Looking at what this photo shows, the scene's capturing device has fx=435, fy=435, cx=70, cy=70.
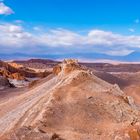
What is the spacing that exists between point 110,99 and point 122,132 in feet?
17.9

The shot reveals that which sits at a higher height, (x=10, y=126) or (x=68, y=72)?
(x=68, y=72)

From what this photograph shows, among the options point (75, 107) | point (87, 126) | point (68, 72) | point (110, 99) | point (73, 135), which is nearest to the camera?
point (73, 135)

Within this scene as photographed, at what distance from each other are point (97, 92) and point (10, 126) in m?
6.53

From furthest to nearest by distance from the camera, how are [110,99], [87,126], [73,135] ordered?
[110,99] → [87,126] → [73,135]

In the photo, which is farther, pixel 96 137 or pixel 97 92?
pixel 97 92

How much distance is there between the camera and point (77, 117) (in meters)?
22.8

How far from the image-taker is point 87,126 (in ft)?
72.2

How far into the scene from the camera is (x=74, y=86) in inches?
1092

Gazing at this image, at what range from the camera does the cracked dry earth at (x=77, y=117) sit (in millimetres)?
19953

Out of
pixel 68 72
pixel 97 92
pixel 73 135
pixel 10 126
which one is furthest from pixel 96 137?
pixel 68 72

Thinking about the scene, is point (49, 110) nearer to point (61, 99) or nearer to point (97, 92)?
point (61, 99)

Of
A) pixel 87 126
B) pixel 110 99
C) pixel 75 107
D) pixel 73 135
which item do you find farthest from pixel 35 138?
pixel 110 99

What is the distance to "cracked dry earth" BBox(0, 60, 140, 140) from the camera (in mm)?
19953

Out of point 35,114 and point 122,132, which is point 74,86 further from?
point 122,132
